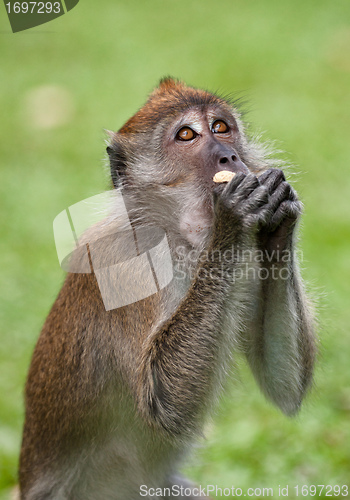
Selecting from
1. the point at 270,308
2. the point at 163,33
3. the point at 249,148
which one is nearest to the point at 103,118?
the point at 163,33

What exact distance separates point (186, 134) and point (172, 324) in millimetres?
1345

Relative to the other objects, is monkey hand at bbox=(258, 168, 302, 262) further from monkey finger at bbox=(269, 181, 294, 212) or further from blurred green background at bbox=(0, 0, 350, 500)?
blurred green background at bbox=(0, 0, 350, 500)

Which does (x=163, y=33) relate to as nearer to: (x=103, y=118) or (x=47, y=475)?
(x=103, y=118)

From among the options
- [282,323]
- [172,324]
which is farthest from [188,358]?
[282,323]

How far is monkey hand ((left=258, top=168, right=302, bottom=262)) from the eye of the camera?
13.9ft

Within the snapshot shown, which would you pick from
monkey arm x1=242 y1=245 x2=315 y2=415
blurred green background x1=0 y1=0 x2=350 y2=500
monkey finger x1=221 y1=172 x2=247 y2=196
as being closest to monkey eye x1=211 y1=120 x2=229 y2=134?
monkey finger x1=221 y1=172 x2=247 y2=196

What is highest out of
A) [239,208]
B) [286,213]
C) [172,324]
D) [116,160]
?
[116,160]

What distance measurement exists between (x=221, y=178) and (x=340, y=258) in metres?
5.29

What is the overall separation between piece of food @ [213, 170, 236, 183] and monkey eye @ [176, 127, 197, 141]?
45 centimetres

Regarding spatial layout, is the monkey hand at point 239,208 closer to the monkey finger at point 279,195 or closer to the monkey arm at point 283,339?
the monkey finger at point 279,195

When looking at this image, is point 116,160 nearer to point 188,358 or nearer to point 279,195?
point 279,195

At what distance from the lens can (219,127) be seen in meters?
4.90

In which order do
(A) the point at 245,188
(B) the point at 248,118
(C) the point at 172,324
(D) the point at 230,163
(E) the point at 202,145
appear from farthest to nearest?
(B) the point at 248,118 → (E) the point at 202,145 → (D) the point at 230,163 → (C) the point at 172,324 → (A) the point at 245,188

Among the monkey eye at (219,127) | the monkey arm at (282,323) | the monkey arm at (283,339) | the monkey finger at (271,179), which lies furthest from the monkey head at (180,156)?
the monkey arm at (283,339)
